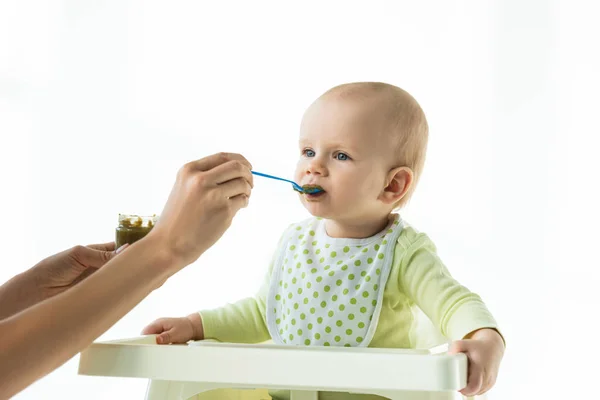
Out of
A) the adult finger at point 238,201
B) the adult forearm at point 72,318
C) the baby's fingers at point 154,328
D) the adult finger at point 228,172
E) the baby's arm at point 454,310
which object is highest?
the adult finger at point 228,172

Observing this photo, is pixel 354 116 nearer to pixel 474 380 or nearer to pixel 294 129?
pixel 474 380

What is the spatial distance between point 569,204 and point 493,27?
0.69 meters

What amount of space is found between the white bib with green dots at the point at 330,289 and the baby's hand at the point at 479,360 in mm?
275

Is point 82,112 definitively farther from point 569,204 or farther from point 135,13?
point 569,204

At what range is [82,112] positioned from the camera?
3.03 meters

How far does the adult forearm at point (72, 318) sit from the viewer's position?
100cm

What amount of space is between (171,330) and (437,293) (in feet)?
1.62

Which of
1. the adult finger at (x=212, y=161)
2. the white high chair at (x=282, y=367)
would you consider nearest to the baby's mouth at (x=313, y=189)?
the adult finger at (x=212, y=161)

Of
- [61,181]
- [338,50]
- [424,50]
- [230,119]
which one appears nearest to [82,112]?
[61,181]

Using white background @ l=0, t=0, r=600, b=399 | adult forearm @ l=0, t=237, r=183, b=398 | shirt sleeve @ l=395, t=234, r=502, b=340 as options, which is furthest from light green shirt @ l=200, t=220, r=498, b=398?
white background @ l=0, t=0, r=600, b=399

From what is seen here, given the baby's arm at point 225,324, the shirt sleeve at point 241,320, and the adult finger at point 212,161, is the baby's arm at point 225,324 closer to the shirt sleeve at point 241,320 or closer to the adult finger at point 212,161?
the shirt sleeve at point 241,320

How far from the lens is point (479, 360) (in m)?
1.11

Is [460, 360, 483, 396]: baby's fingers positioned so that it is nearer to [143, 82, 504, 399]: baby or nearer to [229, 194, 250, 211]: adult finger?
[143, 82, 504, 399]: baby

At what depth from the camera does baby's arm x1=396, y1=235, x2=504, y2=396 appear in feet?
3.66
